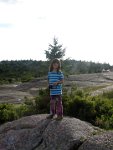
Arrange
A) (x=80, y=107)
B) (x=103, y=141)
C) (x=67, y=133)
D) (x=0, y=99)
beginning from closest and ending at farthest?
(x=103, y=141)
(x=67, y=133)
(x=80, y=107)
(x=0, y=99)

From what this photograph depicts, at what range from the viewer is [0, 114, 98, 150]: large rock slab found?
33.2 ft

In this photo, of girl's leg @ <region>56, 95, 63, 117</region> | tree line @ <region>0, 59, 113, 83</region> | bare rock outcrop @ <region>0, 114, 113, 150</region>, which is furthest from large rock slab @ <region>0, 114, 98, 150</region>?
tree line @ <region>0, 59, 113, 83</region>

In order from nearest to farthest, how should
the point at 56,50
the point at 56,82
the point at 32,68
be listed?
the point at 56,82 < the point at 56,50 < the point at 32,68

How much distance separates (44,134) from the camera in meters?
10.9

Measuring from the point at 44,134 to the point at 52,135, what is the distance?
1.30 ft

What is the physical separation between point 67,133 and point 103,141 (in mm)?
1281

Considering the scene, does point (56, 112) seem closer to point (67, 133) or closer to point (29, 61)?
point (67, 133)

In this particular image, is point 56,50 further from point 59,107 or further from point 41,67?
point 59,107

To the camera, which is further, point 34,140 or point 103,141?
point 34,140

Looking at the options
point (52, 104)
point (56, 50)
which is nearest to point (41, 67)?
point (56, 50)

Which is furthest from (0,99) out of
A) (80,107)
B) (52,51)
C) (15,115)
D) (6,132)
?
(52,51)

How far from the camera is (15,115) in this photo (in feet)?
51.0

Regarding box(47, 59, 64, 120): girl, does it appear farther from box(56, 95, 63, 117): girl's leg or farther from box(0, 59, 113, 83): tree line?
box(0, 59, 113, 83): tree line

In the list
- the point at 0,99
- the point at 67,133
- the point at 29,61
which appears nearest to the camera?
the point at 67,133
